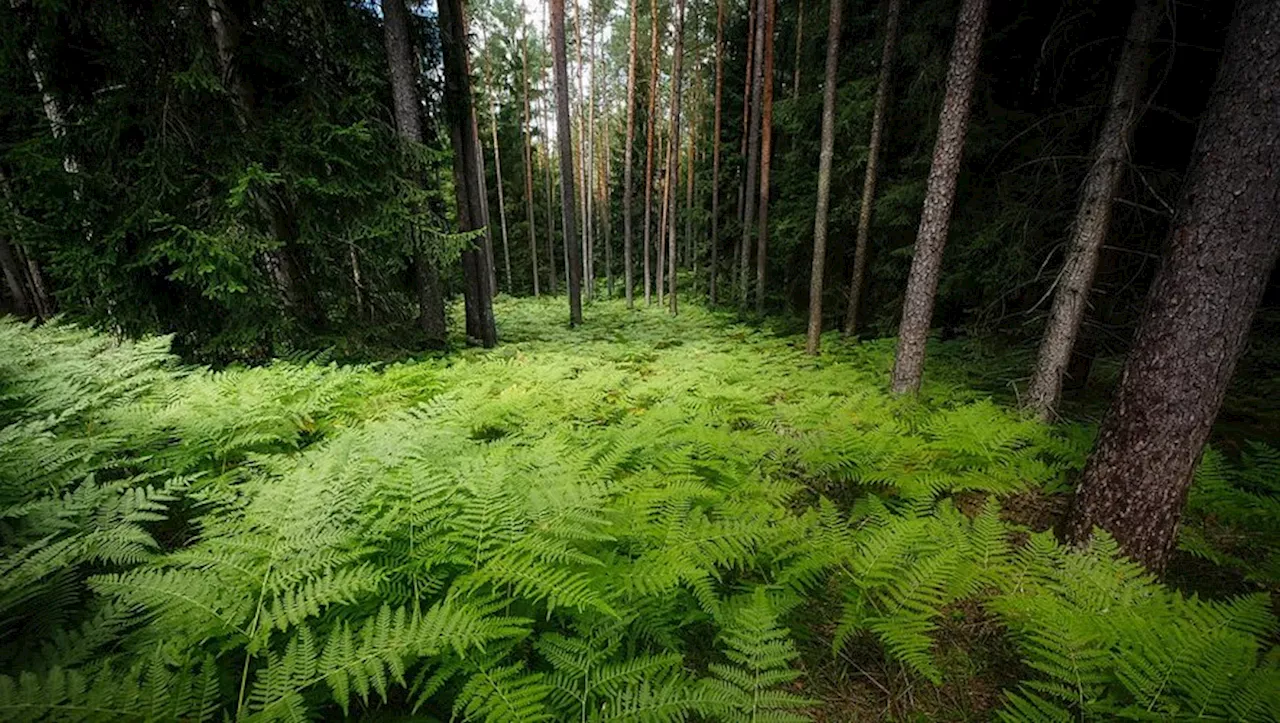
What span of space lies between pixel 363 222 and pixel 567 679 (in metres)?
7.03

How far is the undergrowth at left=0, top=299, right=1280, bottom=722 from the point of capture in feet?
5.27

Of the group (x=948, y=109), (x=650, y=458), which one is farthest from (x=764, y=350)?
(x=650, y=458)

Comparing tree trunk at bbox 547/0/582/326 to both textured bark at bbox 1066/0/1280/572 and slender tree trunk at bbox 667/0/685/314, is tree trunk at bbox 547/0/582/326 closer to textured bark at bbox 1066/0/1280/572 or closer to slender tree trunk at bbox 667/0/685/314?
slender tree trunk at bbox 667/0/685/314

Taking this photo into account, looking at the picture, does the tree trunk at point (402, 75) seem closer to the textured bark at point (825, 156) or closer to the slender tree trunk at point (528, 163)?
the textured bark at point (825, 156)

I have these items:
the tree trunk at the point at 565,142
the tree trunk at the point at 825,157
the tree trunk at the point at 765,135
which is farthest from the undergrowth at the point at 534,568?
the tree trunk at the point at 565,142

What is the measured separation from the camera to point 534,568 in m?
1.96

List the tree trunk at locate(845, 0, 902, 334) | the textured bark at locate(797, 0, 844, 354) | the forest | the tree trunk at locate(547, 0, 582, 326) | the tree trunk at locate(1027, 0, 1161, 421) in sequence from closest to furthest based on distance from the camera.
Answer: the forest, the tree trunk at locate(1027, 0, 1161, 421), the tree trunk at locate(845, 0, 902, 334), the textured bark at locate(797, 0, 844, 354), the tree trunk at locate(547, 0, 582, 326)

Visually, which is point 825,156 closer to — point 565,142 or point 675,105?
point 565,142

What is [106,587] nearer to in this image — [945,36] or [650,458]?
[650,458]

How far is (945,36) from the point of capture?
24.1ft

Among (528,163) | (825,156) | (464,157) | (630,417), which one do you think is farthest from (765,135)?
(528,163)

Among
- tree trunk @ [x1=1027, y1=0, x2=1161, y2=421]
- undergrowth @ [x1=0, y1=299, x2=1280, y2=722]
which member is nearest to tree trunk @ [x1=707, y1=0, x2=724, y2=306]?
tree trunk @ [x1=1027, y1=0, x2=1161, y2=421]

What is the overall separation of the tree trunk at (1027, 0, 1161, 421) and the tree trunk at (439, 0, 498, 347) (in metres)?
8.33

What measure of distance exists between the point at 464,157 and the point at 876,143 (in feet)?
27.6
